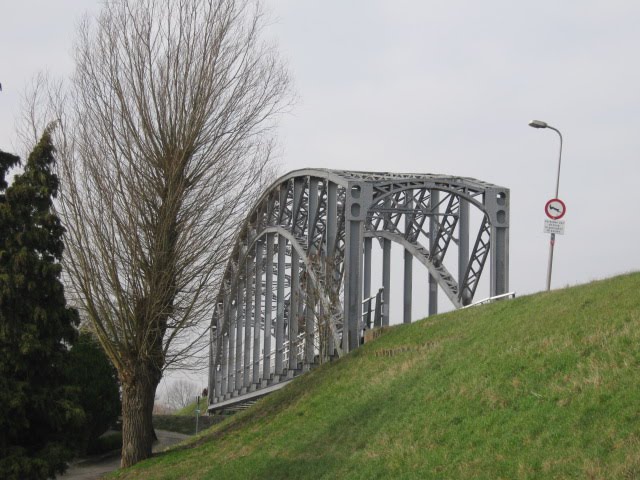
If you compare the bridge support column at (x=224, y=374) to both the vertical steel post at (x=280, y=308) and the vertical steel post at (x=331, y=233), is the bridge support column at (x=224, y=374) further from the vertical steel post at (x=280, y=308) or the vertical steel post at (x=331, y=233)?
the vertical steel post at (x=331, y=233)

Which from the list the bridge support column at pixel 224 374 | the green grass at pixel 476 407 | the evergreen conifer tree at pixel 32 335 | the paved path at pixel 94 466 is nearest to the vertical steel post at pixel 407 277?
the green grass at pixel 476 407

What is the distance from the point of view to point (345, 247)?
26562mm

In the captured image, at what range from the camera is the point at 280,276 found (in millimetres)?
36594

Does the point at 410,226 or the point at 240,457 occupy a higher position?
the point at 410,226

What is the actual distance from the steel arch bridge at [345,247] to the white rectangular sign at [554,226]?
455 cm

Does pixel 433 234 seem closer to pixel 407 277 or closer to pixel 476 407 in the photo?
pixel 407 277

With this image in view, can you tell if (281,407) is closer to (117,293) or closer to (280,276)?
(117,293)

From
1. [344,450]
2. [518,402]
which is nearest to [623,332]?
[518,402]

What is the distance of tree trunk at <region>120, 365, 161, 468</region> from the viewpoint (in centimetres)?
2489

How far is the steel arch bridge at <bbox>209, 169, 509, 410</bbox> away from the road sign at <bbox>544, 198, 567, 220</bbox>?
4.42 m

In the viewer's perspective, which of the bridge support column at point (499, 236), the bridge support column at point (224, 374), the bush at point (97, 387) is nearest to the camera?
the bridge support column at point (499, 236)

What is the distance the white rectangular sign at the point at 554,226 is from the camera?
2222 centimetres

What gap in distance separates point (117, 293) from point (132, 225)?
5.49ft

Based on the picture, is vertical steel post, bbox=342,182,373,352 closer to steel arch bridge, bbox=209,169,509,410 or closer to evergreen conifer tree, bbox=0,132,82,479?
steel arch bridge, bbox=209,169,509,410
